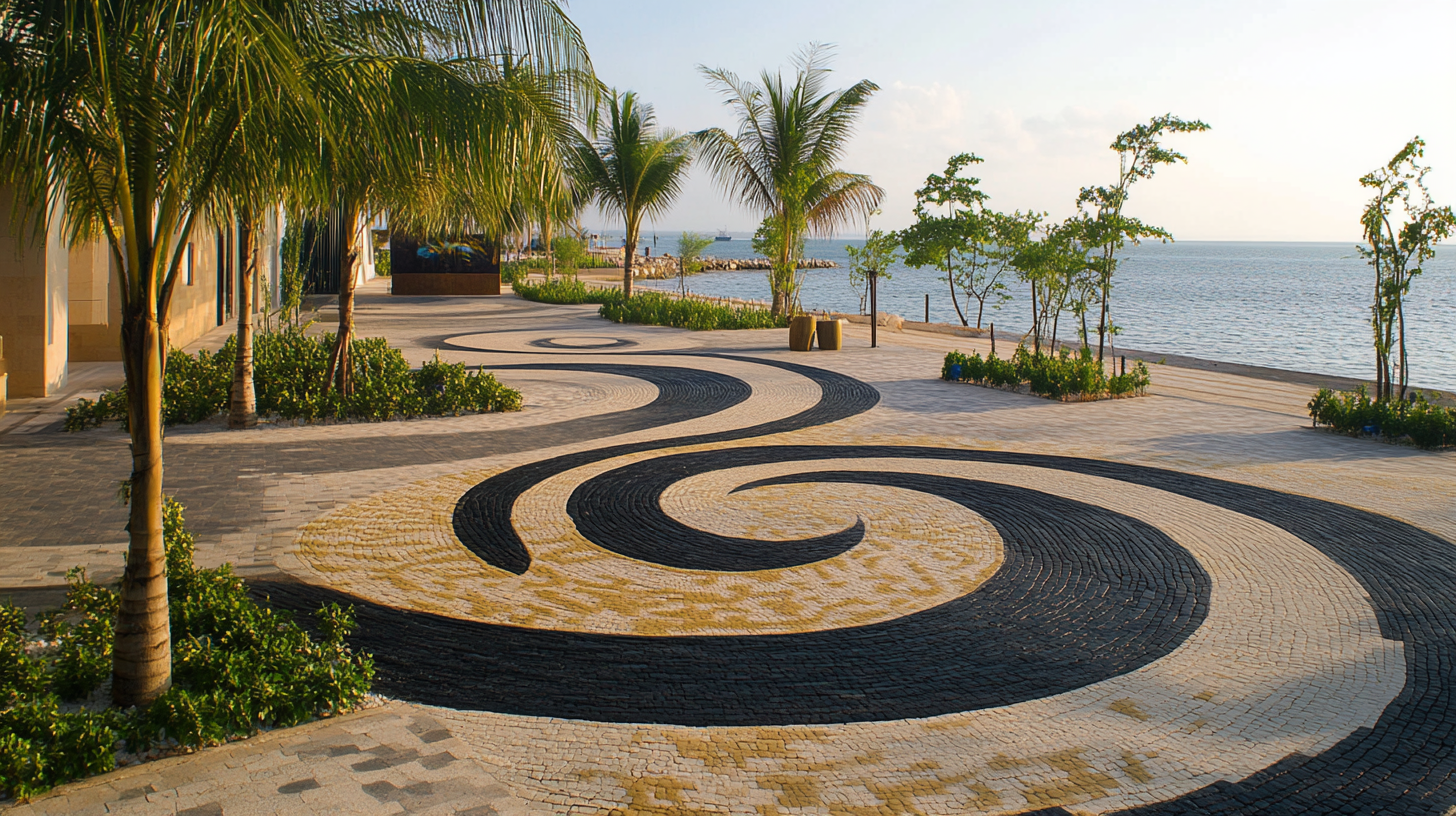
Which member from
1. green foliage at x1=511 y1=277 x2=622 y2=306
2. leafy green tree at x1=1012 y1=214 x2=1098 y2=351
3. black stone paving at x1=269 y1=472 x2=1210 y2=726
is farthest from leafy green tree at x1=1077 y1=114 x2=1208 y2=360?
green foliage at x1=511 y1=277 x2=622 y2=306

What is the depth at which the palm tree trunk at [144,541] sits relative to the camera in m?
4.20

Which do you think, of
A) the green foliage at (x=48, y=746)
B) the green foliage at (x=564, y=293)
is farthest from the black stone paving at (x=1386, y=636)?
the green foliage at (x=564, y=293)

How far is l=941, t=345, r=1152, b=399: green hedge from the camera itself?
15.0 metres

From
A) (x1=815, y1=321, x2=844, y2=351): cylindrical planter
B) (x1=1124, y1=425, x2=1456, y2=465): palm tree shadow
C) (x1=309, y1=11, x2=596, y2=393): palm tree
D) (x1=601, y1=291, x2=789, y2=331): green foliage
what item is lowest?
(x1=1124, y1=425, x2=1456, y2=465): palm tree shadow

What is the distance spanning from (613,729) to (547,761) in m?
0.42

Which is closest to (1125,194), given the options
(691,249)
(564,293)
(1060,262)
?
(1060,262)

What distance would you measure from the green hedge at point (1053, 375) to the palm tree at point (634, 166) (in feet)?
46.8

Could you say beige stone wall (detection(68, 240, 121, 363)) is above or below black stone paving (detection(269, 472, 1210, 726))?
above

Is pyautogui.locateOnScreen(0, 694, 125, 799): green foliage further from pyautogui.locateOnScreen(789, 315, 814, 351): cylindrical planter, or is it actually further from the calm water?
pyautogui.locateOnScreen(789, 315, 814, 351): cylindrical planter

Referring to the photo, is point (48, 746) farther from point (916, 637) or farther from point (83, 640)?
point (916, 637)

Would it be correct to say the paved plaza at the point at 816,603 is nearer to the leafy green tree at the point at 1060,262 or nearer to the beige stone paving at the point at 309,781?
the beige stone paving at the point at 309,781

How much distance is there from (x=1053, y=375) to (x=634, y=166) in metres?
16.8

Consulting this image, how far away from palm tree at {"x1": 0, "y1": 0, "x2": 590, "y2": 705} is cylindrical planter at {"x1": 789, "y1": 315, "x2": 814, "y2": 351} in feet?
51.4

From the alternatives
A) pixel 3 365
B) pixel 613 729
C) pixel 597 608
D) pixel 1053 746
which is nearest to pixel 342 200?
pixel 3 365
